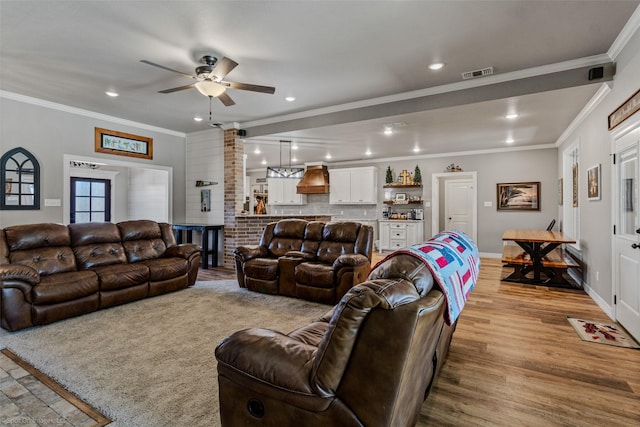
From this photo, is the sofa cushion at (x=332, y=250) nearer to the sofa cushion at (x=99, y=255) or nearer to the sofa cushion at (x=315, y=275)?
the sofa cushion at (x=315, y=275)

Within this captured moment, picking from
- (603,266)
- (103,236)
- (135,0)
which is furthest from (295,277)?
(603,266)

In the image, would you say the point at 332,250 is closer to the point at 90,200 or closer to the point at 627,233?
the point at 627,233

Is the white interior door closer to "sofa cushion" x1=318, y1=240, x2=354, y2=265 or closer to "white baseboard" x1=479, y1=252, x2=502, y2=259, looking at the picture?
"white baseboard" x1=479, y1=252, x2=502, y2=259

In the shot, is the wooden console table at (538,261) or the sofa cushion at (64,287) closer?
the sofa cushion at (64,287)

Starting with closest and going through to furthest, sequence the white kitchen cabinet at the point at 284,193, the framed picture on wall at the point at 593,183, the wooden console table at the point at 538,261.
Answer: the framed picture on wall at the point at 593,183, the wooden console table at the point at 538,261, the white kitchen cabinet at the point at 284,193

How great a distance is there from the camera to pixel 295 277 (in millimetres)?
4082

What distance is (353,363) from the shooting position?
45.8 inches

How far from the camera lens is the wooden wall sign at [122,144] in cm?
557

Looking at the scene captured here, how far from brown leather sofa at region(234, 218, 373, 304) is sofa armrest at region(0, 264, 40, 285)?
85.1 inches

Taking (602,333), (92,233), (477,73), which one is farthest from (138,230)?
(602,333)

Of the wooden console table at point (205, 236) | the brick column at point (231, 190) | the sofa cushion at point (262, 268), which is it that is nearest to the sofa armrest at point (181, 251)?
the sofa cushion at point (262, 268)

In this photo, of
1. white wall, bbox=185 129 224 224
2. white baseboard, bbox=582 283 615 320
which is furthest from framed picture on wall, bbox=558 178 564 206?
white wall, bbox=185 129 224 224

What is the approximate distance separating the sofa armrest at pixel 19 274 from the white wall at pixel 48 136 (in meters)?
2.24

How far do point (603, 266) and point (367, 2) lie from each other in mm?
3938
